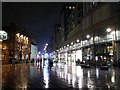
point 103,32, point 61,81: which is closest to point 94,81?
point 61,81

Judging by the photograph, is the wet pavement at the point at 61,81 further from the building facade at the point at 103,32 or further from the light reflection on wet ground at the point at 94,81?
the building facade at the point at 103,32

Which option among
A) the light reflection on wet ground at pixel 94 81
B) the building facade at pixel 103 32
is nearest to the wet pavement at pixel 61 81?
the light reflection on wet ground at pixel 94 81

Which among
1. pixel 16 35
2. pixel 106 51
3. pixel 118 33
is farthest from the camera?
pixel 16 35

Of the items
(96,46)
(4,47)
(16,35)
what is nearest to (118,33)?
(96,46)

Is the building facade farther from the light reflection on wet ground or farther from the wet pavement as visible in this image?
the light reflection on wet ground

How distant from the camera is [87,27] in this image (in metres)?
98.9

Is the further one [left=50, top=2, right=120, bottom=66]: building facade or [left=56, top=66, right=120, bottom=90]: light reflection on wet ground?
[left=50, top=2, right=120, bottom=66]: building facade

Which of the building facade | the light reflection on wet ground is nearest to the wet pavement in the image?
the light reflection on wet ground

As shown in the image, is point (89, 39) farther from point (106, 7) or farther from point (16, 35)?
point (16, 35)

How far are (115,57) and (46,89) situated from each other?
1985 inches

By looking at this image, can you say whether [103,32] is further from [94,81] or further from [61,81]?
[61,81]

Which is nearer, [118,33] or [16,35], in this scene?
[118,33]

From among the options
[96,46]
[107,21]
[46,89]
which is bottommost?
[46,89]

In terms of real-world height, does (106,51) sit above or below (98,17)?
below
